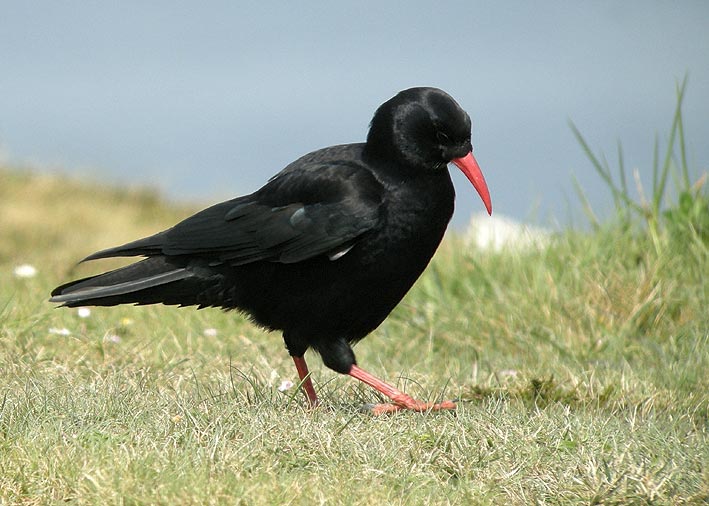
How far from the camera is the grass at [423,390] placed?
322 cm

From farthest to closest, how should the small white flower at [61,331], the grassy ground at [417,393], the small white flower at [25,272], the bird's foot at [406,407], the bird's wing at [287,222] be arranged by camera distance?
the small white flower at [25,272], the small white flower at [61,331], the bird's wing at [287,222], the bird's foot at [406,407], the grassy ground at [417,393]

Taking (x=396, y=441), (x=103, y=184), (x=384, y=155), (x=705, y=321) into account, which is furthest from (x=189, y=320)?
(x=103, y=184)

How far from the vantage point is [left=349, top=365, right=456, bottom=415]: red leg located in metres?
4.09

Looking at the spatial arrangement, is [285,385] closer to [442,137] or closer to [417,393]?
[417,393]

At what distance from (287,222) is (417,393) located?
103 centimetres

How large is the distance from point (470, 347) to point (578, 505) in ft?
9.84

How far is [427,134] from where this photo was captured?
171 inches

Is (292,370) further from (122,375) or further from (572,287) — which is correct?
(572,287)

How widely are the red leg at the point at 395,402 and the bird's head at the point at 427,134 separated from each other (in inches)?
37.2

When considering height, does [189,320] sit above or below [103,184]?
below

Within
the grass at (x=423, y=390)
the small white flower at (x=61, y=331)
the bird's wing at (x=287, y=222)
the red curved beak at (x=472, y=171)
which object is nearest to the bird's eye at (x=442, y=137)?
the red curved beak at (x=472, y=171)

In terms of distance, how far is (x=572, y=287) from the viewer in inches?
253

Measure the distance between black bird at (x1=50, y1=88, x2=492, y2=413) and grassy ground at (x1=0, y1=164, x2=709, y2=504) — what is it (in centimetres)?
33

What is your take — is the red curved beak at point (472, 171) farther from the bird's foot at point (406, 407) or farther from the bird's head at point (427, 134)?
the bird's foot at point (406, 407)
